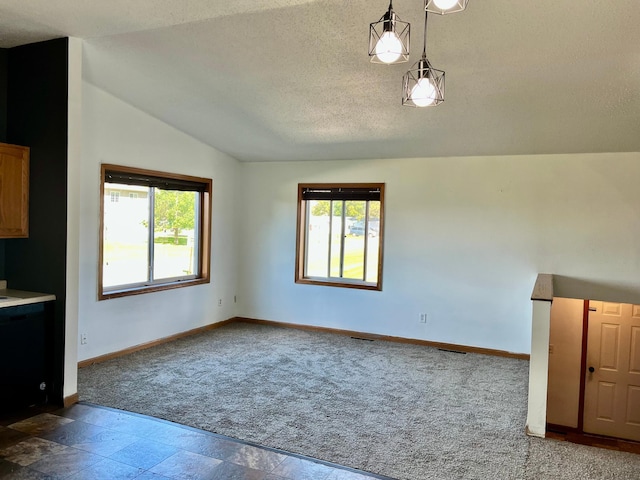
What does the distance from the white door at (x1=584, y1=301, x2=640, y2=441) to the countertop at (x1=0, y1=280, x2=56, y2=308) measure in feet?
19.0

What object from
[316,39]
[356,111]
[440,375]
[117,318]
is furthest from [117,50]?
[440,375]

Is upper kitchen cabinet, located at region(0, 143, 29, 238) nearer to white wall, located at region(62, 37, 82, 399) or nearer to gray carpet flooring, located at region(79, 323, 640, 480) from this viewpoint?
white wall, located at region(62, 37, 82, 399)

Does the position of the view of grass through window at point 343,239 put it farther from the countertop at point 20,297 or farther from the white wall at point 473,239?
the countertop at point 20,297

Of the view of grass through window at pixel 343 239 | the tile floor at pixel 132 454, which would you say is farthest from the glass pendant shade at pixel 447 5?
the view of grass through window at pixel 343 239

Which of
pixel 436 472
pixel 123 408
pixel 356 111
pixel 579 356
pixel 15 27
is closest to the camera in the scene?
pixel 436 472

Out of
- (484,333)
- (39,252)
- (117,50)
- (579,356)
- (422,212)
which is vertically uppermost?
(117,50)

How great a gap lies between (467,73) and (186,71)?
2.24 meters

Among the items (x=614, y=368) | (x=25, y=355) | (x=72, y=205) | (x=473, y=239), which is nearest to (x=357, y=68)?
(x=72, y=205)

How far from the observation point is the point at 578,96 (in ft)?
11.9

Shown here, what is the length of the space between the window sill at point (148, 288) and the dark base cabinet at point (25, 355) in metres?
1.10

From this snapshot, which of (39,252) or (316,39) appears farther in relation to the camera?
(39,252)

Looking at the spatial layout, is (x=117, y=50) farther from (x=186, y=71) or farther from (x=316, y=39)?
(x=316, y=39)

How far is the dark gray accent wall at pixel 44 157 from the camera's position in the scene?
339 cm

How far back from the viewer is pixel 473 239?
5.29 m
